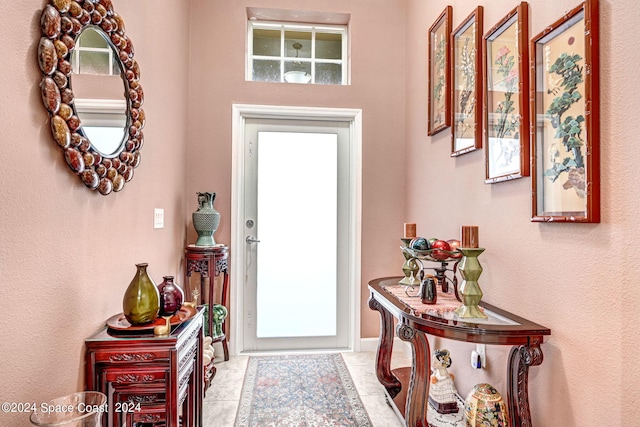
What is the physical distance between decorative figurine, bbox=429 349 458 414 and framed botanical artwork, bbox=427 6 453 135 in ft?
4.93

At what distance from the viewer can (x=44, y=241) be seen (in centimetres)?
120

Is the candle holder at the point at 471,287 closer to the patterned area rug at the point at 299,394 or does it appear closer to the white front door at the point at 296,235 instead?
the patterned area rug at the point at 299,394

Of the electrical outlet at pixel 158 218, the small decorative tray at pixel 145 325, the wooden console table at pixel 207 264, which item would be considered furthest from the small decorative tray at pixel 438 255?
the electrical outlet at pixel 158 218

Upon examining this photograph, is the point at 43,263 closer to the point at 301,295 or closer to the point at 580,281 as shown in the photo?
the point at 580,281

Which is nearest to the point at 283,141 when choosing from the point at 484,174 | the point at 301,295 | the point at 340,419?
the point at 301,295

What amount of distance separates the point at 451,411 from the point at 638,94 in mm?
1679

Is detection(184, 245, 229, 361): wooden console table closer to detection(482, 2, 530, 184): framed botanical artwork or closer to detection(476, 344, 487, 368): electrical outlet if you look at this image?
→ detection(476, 344, 487, 368): electrical outlet

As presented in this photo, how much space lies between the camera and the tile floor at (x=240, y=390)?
2.11 m

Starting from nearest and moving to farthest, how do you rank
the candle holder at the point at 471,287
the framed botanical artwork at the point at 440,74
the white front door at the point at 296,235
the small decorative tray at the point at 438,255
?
1. the candle holder at the point at 471,287
2. the small decorative tray at the point at 438,255
3. the framed botanical artwork at the point at 440,74
4. the white front door at the point at 296,235

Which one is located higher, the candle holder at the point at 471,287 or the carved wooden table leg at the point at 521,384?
the candle holder at the point at 471,287

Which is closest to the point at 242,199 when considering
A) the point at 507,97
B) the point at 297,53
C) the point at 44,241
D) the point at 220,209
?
the point at 220,209

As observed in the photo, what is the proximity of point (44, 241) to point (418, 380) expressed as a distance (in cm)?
163

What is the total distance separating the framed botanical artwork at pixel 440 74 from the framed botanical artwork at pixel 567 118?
0.87 m

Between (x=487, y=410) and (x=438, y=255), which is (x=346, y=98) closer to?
(x=438, y=255)
